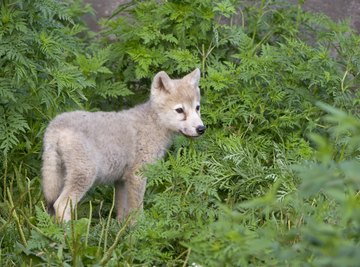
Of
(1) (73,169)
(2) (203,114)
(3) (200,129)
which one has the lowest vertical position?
(2) (203,114)

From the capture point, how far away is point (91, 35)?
870 centimetres

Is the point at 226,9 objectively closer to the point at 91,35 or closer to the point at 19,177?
the point at 91,35

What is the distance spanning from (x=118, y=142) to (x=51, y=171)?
681mm

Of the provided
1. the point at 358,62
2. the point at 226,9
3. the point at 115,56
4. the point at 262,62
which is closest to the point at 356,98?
the point at 358,62

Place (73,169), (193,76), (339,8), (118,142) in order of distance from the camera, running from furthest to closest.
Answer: (339,8), (193,76), (118,142), (73,169)

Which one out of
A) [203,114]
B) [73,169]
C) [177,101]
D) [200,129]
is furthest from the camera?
[203,114]

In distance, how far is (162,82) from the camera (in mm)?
7250

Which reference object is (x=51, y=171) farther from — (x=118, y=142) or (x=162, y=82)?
(x=162, y=82)

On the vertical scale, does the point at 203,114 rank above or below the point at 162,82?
below

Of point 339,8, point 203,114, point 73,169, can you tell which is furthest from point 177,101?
point 339,8

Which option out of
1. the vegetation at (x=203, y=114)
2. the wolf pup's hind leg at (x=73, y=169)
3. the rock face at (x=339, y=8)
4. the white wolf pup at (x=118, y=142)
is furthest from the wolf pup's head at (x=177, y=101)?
the rock face at (x=339, y=8)

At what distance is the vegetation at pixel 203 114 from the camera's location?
17.6 ft

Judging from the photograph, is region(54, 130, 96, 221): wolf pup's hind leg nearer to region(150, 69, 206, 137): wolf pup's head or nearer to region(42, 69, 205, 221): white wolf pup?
region(42, 69, 205, 221): white wolf pup

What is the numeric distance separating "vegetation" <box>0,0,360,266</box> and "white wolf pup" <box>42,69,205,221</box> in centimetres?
20
